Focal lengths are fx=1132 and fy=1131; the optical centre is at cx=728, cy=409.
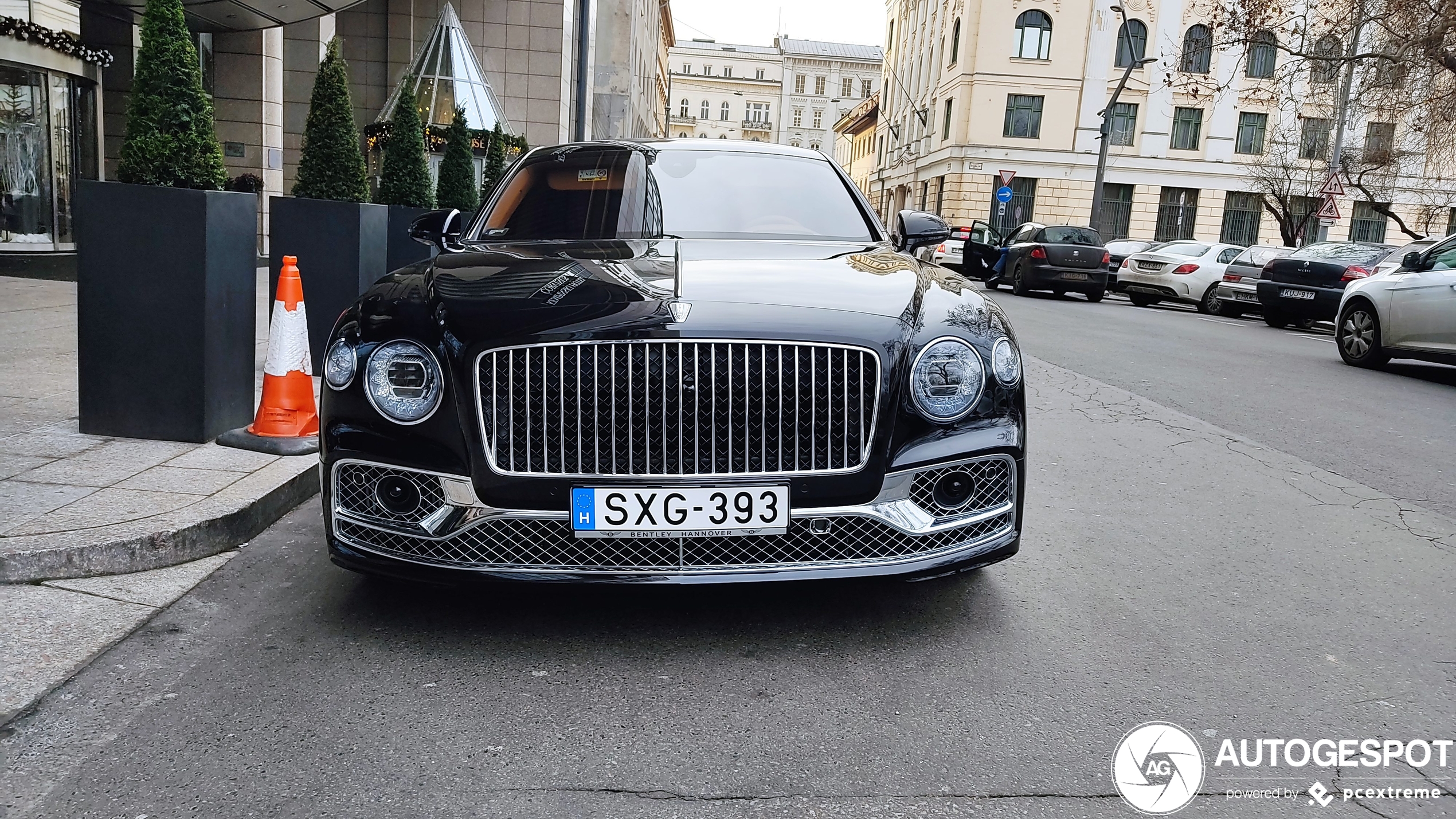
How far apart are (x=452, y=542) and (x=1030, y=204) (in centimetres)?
4548

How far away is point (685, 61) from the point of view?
123m

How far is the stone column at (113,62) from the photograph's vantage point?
18484 mm

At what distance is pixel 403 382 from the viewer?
3086mm

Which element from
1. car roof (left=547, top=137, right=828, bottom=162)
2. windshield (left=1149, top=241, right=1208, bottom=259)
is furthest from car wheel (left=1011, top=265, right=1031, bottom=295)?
car roof (left=547, top=137, right=828, bottom=162)

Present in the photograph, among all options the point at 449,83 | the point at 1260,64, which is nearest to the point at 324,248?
the point at 449,83

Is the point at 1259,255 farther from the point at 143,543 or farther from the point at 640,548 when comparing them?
the point at 143,543

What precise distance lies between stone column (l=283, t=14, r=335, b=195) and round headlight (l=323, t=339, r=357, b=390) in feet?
73.6

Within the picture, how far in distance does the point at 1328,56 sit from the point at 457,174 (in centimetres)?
1768

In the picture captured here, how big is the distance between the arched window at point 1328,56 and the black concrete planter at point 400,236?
1819 centimetres

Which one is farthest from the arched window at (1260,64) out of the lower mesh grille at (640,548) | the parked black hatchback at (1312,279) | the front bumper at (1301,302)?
the lower mesh grille at (640,548)

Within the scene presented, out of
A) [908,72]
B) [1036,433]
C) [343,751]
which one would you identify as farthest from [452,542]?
[908,72]

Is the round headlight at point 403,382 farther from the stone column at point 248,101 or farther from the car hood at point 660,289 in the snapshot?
the stone column at point 248,101

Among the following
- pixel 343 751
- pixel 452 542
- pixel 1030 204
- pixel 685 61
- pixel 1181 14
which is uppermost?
pixel 685 61

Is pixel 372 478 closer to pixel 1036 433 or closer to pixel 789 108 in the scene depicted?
pixel 1036 433
